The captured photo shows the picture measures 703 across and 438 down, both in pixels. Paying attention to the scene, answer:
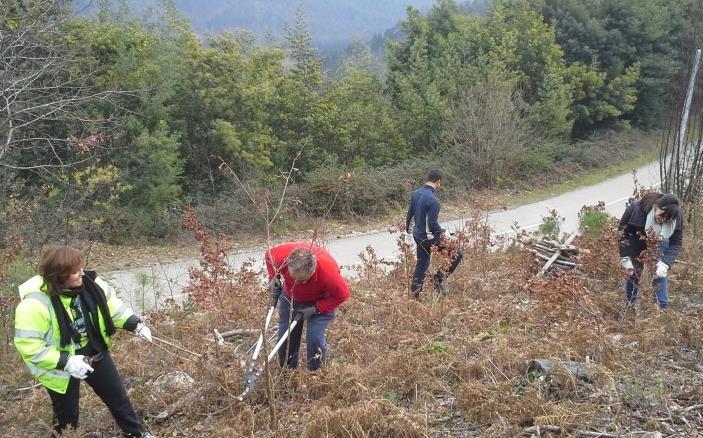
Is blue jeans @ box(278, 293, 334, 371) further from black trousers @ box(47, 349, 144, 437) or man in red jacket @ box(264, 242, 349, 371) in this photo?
black trousers @ box(47, 349, 144, 437)

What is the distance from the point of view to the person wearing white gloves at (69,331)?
3.53 m

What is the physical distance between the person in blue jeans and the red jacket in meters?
2.17

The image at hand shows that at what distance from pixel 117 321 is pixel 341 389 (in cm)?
166

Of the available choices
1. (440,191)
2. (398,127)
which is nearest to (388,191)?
(440,191)

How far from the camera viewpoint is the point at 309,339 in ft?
15.7

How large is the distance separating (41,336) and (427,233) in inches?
173

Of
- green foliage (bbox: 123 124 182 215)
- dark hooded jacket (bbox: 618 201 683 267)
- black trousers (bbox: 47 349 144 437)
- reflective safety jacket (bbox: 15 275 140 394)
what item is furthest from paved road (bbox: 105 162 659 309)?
green foliage (bbox: 123 124 182 215)

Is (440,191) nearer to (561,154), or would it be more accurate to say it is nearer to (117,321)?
(561,154)

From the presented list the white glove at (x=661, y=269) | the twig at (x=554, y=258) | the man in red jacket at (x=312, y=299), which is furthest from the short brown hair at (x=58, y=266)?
the twig at (x=554, y=258)

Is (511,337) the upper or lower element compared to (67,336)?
lower

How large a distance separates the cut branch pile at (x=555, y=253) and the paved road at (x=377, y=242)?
1496 millimetres

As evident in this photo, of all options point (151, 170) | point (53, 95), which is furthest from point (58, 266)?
point (151, 170)

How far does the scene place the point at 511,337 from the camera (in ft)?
17.8

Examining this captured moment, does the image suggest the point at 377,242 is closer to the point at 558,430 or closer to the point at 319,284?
the point at 319,284
